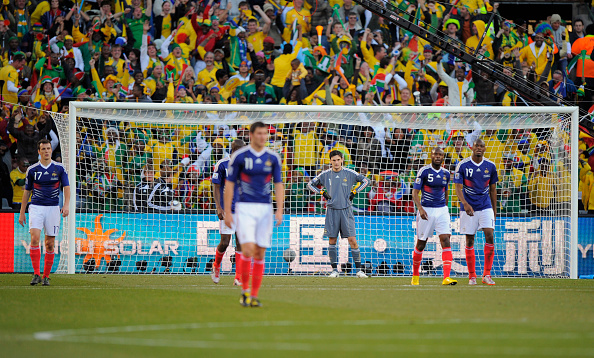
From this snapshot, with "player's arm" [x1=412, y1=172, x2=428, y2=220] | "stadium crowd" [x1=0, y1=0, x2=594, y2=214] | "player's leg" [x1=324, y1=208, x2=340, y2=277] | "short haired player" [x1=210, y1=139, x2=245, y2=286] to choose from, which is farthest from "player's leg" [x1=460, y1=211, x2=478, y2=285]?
"short haired player" [x1=210, y1=139, x2=245, y2=286]

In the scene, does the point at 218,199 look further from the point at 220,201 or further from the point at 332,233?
the point at 332,233

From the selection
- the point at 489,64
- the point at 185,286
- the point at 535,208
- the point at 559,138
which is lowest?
the point at 185,286

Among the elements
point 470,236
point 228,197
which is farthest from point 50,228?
point 470,236

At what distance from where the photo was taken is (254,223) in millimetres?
8734

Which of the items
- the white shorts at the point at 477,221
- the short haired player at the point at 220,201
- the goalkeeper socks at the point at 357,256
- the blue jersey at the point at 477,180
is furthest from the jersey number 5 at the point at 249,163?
the goalkeeper socks at the point at 357,256

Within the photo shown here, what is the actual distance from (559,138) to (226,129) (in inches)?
293

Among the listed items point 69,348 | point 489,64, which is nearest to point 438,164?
point 489,64

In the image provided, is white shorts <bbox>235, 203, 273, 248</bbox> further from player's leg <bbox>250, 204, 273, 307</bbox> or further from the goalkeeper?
the goalkeeper

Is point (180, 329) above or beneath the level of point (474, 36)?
beneath

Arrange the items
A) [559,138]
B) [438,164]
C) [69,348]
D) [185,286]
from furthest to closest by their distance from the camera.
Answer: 1. [559,138]
2. [438,164]
3. [185,286]
4. [69,348]

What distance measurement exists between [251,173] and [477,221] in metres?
5.79

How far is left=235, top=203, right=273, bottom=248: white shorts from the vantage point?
8.66 meters

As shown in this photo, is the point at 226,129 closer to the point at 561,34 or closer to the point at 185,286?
the point at 185,286

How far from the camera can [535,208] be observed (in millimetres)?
16312
